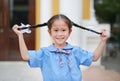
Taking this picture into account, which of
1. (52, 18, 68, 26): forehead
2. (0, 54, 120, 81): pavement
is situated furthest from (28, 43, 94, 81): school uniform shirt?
(0, 54, 120, 81): pavement

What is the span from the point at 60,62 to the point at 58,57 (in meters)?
0.06

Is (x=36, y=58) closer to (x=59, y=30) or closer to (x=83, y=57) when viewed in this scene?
(x=59, y=30)

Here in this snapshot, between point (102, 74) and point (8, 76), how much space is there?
2.16 m

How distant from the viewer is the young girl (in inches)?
134

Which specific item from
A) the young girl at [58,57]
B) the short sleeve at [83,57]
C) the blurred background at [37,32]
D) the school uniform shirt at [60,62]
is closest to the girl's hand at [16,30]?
the young girl at [58,57]

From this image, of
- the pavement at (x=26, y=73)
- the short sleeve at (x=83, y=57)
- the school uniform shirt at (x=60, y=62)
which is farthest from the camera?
the pavement at (x=26, y=73)

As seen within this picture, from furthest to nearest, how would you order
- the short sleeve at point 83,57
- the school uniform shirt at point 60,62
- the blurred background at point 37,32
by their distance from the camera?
the blurred background at point 37,32 < the short sleeve at point 83,57 < the school uniform shirt at point 60,62

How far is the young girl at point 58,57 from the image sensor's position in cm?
340

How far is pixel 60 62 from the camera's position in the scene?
3.40 m

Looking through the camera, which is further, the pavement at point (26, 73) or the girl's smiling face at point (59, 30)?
the pavement at point (26, 73)

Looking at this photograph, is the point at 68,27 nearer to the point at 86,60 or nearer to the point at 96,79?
the point at 86,60

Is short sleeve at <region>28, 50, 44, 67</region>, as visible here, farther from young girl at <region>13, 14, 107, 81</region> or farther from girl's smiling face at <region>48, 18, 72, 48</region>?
girl's smiling face at <region>48, 18, 72, 48</region>

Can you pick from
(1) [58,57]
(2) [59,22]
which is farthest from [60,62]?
(2) [59,22]

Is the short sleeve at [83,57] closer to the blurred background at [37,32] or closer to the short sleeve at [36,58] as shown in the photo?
the short sleeve at [36,58]
